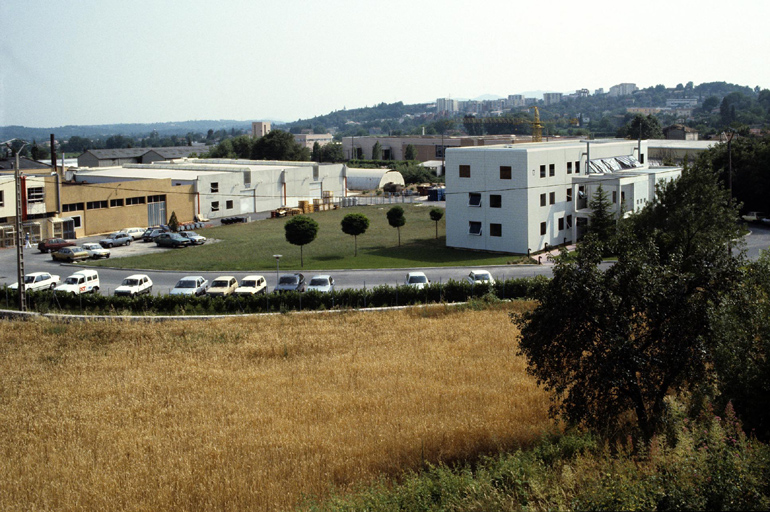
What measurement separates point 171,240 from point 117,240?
318 centimetres

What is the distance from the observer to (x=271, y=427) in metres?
15.1

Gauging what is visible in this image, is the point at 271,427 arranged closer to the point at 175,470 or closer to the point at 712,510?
the point at 175,470

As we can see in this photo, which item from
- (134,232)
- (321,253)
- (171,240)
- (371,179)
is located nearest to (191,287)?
(321,253)

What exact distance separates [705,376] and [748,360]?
1.06 metres

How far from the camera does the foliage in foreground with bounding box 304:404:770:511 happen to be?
8.17 metres

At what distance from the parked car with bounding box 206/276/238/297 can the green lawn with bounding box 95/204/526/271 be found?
5446 millimetres

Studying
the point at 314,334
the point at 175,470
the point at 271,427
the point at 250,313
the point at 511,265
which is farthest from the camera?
the point at 511,265

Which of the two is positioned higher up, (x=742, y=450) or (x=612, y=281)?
(x=612, y=281)

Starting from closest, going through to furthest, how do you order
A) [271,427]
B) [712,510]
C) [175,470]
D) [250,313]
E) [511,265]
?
1. [712,510]
2. [175,470]
3. [271,427]
4. [250,313]
5. [511,265]

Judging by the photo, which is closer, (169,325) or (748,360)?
(748,360)

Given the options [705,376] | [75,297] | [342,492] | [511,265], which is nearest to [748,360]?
[705,376]

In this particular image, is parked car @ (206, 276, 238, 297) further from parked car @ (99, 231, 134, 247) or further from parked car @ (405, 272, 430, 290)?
parked car @ (99, 231, 134, 247)

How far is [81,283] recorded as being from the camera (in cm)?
3041

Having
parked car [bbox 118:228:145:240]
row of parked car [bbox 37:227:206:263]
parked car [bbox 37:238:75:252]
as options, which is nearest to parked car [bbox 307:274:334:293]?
row of parked car [bbox 37:227:206:263]
